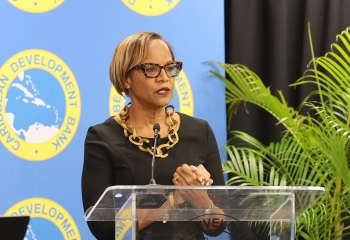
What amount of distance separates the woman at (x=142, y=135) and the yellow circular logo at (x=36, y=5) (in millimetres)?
987

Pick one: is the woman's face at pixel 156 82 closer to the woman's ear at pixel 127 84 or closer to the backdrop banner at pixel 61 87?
the woman's ear at pixel 127 84

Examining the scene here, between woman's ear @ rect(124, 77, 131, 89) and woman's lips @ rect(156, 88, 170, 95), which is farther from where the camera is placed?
woman's ear @ rect(124, 77, 131, 89)

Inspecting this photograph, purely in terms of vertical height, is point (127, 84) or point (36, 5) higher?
point (36, 5)

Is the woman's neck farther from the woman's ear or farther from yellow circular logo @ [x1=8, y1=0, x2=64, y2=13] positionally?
yellow circular logo @ [x1=8, y1=0, x2=64, y2=13]

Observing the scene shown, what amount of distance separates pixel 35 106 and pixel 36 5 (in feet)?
1.89

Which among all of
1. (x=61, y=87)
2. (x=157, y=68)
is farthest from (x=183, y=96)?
(x=157, y=68)

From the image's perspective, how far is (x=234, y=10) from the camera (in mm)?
4324

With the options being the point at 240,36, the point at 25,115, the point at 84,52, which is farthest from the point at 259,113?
the point at 25,115

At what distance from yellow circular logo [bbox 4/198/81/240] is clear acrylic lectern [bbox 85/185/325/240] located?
1.58 meters

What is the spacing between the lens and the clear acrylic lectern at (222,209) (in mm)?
1845

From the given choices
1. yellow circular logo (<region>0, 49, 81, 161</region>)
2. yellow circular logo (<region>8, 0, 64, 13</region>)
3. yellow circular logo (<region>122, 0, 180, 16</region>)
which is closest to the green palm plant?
yellow circular logo (<region>122, 0, 180, 16</region>)

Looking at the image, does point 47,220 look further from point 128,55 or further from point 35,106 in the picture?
point 128,55

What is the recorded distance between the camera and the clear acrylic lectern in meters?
1.84

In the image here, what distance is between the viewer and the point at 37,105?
3414mm
